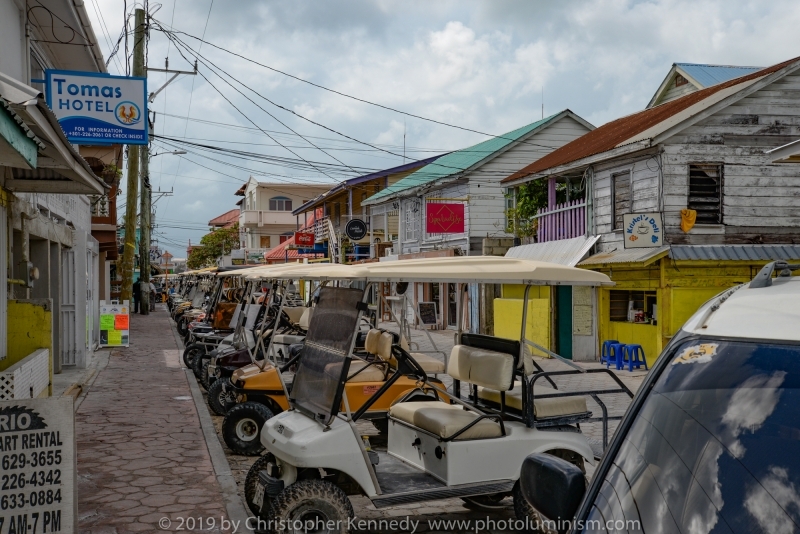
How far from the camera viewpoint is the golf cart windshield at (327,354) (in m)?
5.88

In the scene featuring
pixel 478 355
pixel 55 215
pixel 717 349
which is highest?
pixel 55 215

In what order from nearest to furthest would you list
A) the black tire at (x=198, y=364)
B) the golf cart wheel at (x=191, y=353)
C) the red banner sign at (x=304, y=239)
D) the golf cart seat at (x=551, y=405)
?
the golf cart seat at (x=551, y=405)
the black tire at (x=198, y=364)
the golf cart wheel at (x=191, y=353)
the red banner sign at (x=304, y=239)

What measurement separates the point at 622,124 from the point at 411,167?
45.7 feet

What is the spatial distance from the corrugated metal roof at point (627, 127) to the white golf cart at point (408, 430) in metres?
12.9

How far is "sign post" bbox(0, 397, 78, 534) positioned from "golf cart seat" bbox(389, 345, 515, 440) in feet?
8.53

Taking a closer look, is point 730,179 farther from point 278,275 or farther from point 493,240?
point 278,275

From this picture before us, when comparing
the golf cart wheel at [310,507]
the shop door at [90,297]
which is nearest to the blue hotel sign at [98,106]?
the shop door at [90,297]

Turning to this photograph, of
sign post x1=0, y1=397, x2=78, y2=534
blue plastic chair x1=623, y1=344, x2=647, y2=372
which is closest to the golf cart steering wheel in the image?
sign post x1=0, y1=397, x2=78, y2=534

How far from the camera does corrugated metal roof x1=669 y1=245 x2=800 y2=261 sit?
54.7ft

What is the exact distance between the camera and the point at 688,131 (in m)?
17.2

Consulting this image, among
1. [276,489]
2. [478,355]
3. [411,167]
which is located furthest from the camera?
[411,167]

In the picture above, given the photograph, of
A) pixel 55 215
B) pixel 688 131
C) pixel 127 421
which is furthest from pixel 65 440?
pixel 688 131

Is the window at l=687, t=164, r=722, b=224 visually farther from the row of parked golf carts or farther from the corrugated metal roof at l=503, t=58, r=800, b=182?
the row of parked golf carts

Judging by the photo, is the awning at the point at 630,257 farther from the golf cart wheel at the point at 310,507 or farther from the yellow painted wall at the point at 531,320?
the golf cart wheel at the point at 310,507
